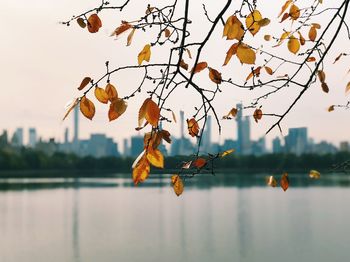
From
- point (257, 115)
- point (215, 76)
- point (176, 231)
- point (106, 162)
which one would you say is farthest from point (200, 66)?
point (106, 162)

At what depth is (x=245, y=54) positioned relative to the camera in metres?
1.06

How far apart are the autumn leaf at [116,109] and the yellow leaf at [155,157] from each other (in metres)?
0.10

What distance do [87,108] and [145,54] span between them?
164 mm

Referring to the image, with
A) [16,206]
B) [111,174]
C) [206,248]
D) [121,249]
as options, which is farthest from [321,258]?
[111,174]

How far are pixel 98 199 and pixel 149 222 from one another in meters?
14.8

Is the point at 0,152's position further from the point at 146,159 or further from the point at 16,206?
the point at 146,159

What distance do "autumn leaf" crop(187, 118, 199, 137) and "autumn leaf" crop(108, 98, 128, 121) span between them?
473mm

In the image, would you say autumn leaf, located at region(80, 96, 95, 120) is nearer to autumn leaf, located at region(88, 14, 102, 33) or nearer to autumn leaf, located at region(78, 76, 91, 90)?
autumn leaf, located at region(78, 76, 91, 90)

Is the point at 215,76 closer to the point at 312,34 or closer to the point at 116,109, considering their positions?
the point at 116,109

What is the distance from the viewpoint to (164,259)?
16781mm

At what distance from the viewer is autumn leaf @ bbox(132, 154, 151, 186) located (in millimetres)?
1076

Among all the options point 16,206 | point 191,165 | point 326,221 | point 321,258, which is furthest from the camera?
point 16,206

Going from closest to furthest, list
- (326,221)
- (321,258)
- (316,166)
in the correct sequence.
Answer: (321,258) < (326,221) < (316,166)

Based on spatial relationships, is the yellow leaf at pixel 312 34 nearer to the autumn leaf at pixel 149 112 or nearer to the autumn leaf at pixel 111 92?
the autumn leaf at pixel 111 92
